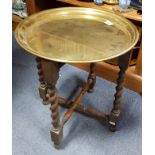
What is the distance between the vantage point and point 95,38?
90cm

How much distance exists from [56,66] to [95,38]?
205 mm

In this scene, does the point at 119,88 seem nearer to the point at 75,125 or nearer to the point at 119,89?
the point at 119,89

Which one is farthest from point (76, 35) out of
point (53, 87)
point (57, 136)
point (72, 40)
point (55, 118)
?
point (57, 136)

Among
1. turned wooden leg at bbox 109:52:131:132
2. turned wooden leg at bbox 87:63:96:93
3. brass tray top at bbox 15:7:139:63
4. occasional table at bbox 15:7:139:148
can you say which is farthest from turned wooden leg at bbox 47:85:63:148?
turned wooden leg at bbox 87:63:96:93

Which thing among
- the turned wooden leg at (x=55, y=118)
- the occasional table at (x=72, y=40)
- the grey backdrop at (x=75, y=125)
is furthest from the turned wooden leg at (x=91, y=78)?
the turned wooden leg at (x=55, y=118)

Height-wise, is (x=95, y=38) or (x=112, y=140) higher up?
(x=95, y=38)

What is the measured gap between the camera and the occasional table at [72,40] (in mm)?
793

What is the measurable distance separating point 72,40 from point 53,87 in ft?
0.64

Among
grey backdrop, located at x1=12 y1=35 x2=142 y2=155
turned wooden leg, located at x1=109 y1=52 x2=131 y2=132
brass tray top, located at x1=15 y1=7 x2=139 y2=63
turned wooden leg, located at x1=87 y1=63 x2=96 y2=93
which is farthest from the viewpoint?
turned wooden leg, located at x1=87 y1=63 x2=96 y2=93

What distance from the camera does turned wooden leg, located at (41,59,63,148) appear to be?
2.65ft

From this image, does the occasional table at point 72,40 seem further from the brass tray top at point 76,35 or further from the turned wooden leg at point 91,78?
the turned wooden leg at point 91,78

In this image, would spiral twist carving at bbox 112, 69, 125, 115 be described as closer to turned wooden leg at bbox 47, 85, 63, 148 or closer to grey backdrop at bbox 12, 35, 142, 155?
grey backdrop at bbox 12, 35, 142, 155
